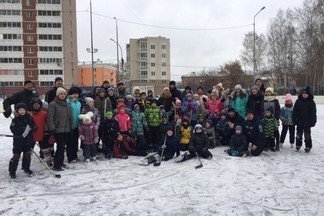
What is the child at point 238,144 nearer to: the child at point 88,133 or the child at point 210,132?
the child at point 210,132

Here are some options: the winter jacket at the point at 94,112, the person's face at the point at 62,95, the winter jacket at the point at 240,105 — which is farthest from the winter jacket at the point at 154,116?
the person's face at the point at 62,95

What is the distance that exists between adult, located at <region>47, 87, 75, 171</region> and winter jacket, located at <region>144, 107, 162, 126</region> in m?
2.33

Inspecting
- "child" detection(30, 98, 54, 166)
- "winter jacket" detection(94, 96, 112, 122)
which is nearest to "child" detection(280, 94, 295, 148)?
"winter jacket" detection(94, 96, 112, 122)

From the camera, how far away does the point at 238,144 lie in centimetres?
834

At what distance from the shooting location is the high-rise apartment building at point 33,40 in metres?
59.2

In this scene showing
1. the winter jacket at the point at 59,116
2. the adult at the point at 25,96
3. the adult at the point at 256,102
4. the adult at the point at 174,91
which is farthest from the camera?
the adult at the point at 174,91

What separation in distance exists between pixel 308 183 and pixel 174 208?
2.61 m

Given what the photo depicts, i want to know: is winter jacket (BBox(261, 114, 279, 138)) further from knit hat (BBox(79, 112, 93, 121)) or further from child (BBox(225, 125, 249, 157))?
knit hat (BBox(79, 112, 93, 121))

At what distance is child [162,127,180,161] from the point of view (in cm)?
801

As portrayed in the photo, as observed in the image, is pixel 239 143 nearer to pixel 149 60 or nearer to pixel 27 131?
pixel 27 131

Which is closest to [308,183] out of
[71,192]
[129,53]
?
[71,192]

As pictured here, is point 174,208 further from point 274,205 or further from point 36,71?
point 36,71

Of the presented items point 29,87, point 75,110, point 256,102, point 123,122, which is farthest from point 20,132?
point 256,102

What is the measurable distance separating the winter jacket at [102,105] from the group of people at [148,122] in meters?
0.02
